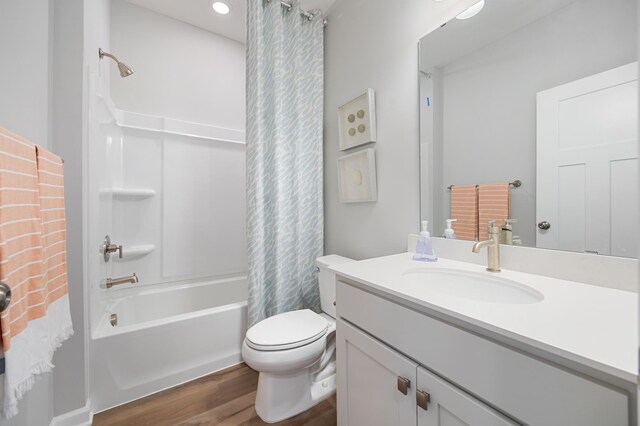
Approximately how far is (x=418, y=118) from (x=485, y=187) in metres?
0.50

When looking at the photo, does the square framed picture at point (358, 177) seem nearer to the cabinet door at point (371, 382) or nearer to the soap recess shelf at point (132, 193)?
the cabinet door at point (371, 382)

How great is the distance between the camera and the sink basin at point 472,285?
0.81m

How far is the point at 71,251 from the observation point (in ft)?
3.76

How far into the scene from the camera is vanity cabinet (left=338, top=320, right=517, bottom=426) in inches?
23.6

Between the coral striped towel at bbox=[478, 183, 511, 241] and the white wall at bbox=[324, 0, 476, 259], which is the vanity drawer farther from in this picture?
the white wall at bbox=[324, 0, 476, 259]

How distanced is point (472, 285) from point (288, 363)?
872 millimetres

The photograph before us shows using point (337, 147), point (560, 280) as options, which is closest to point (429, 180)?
point (560, 280)

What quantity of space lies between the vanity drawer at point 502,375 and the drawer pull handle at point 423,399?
7 cm

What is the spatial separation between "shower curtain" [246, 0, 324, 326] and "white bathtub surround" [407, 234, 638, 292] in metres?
1.06

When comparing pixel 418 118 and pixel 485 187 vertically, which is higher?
pixel 418 118

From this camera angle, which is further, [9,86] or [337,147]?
[337,147]

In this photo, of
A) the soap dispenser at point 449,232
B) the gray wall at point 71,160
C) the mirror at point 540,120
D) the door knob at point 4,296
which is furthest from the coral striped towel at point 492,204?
the gray wall at point 71,160

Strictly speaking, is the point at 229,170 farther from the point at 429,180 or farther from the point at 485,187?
the point at 485,187

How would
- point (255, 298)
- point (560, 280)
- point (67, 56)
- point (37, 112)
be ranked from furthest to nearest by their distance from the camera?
point (255, 298)
point (67, 56)
point (37, 112)
point (560, 280)
